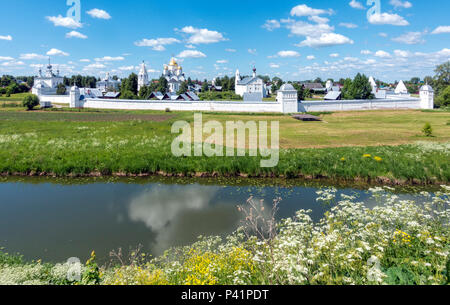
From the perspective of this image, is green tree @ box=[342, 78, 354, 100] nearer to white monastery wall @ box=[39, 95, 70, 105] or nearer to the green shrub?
the green shrub

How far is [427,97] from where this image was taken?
163ft

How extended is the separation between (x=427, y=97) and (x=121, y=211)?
5653 cm

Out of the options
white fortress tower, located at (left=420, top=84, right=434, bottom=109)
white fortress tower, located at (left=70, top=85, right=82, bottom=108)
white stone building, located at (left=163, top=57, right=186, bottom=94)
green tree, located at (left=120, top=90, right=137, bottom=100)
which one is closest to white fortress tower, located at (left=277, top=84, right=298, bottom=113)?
white fortress tower, located at (left=420, top=84, right=434, bottom=109)

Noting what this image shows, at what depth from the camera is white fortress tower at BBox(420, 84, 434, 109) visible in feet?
162

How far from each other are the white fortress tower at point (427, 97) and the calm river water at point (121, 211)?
158ft

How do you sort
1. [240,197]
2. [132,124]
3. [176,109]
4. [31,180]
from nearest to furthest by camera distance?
[240,197], [31,180], [132,124], [176,109]

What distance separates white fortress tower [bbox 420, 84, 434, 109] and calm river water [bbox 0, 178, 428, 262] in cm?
4807

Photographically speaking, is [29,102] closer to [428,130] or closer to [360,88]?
[428,130]

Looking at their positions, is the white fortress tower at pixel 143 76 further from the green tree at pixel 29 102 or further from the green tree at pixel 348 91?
the green tree at pixel 348 91

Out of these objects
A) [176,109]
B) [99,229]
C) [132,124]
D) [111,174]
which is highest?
[176,109]
